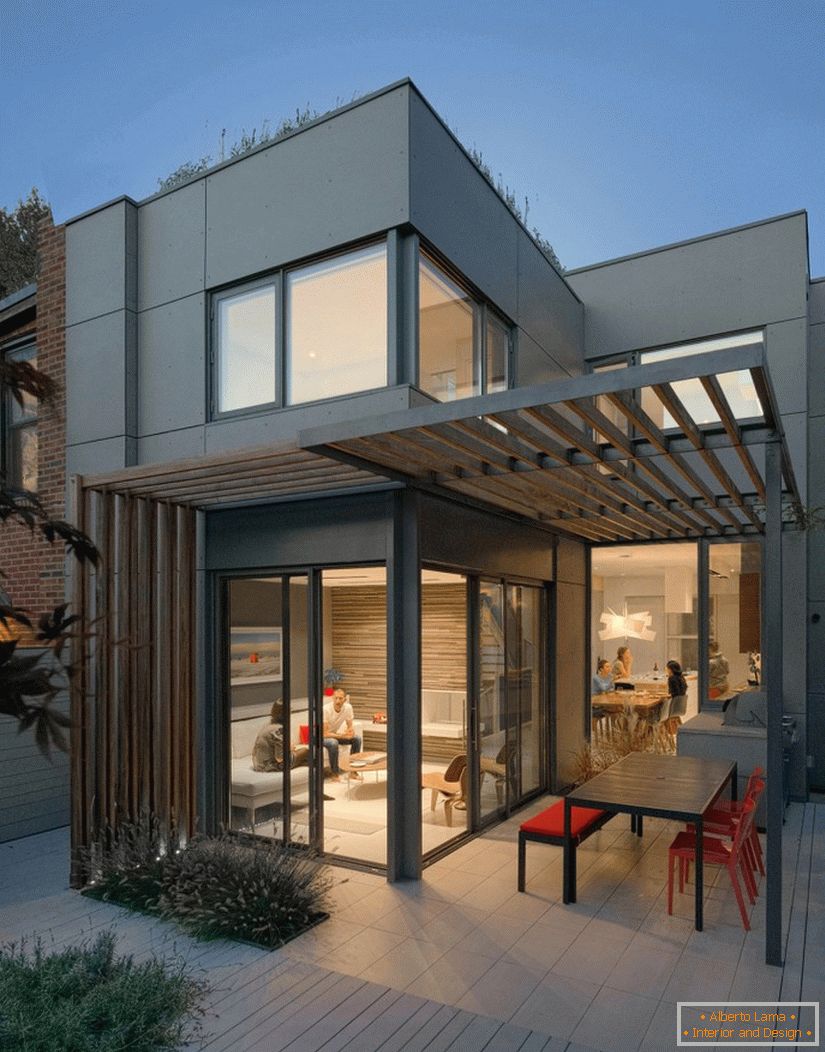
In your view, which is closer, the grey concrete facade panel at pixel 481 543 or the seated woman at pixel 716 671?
the grey concrete facade panel at pixel 481 543

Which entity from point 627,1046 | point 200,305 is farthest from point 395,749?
point 200,305

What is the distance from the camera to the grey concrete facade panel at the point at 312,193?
6.35 metres

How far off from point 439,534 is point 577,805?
2.29 metres

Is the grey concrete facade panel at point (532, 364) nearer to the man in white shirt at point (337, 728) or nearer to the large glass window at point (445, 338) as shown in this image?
the large glass window at point (445, 338)

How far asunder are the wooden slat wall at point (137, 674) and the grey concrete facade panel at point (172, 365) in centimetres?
92

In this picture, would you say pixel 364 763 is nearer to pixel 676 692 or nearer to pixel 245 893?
A: pixel 245 893

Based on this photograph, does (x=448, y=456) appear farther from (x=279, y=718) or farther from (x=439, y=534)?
(x=279, y=718)

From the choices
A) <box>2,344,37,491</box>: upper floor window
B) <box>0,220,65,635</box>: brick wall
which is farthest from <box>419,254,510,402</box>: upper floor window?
<box>2,344,37,491</box>: upper floor window

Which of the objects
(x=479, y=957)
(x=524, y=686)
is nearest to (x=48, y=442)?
(x=524, y=686)

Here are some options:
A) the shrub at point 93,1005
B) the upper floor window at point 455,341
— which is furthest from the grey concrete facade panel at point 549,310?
the shrub at point 93,1005

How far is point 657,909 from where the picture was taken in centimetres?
572

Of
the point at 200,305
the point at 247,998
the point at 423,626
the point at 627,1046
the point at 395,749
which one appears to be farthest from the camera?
the point at 200,305

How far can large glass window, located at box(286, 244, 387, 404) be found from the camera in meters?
6.43

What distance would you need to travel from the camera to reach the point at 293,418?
673 cm
